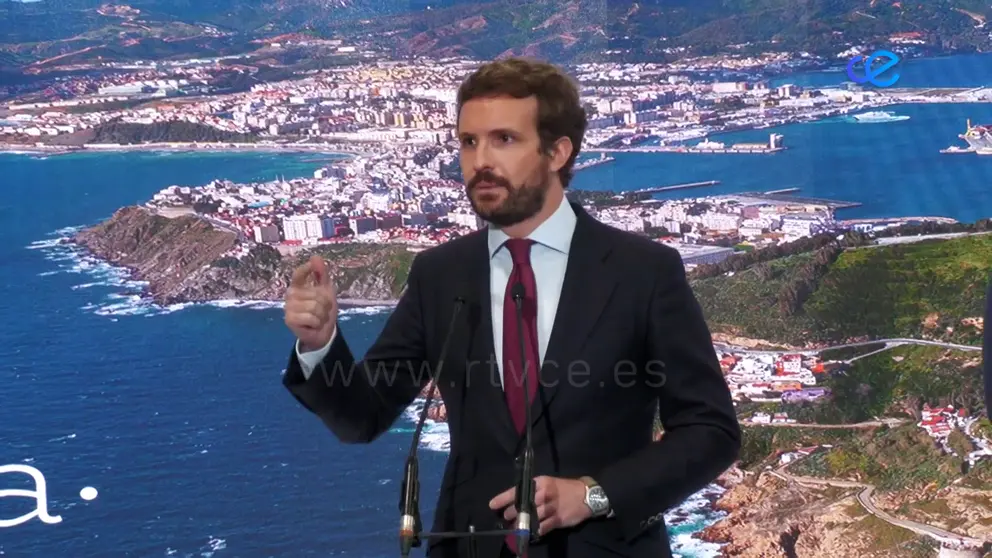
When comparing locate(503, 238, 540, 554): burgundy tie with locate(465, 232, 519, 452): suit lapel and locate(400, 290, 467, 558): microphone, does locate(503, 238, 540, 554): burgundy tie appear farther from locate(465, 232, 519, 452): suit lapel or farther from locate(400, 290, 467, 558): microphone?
locate(400, 290, 467, 558): microphone

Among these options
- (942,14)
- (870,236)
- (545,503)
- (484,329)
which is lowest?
(870,236)

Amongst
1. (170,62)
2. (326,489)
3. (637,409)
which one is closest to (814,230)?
(326,489)

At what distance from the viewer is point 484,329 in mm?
1394

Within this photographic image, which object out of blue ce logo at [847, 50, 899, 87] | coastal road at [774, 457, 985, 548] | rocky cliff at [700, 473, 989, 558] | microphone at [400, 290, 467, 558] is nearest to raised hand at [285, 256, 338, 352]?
microphone at [400, 290, 467, 558]

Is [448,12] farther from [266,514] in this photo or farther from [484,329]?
[484,329]

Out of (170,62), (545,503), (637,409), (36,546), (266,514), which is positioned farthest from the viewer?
(170,62)

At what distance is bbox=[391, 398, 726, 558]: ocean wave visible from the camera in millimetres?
3608

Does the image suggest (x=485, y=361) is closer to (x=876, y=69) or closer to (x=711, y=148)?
(x=711, y=148)

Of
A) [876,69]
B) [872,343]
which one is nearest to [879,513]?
[872,343]

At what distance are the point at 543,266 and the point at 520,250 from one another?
4 centimetres

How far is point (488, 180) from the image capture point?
135 cm

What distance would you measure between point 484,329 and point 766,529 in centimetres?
263

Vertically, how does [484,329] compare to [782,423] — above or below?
above

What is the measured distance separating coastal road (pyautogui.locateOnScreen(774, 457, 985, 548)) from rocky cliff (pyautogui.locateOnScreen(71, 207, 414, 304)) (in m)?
1.54
